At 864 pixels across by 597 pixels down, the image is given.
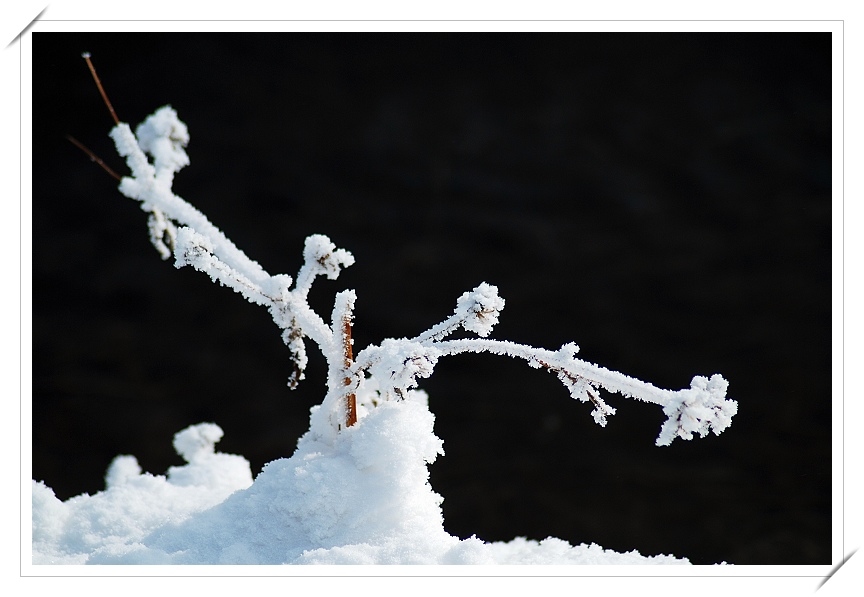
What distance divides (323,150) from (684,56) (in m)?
1.03

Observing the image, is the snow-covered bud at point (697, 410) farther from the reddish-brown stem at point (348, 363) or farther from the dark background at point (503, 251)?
the dark background at point (503, 251)

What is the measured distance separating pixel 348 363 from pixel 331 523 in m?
0.14

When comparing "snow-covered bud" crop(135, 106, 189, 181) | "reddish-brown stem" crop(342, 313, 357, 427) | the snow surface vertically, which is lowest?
the snow surface

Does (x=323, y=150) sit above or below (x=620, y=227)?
above

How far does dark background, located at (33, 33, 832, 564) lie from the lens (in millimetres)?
1854

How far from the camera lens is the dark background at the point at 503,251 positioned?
1854 millimetres

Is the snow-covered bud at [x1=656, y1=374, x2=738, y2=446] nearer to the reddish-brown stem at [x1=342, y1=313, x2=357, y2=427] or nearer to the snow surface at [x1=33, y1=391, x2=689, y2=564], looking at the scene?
the snow surface at [x1=33, y1=391, x2=689, y2=564]

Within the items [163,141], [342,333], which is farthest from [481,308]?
[163,141]

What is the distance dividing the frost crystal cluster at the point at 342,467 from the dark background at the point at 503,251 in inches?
47.7

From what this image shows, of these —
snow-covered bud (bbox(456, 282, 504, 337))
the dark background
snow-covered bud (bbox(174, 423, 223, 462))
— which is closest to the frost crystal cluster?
snow-covered bud (bbox(456, 282, 504, 337))

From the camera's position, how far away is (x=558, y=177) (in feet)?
6.56

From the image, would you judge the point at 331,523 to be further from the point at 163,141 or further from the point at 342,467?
the point at 163,141
